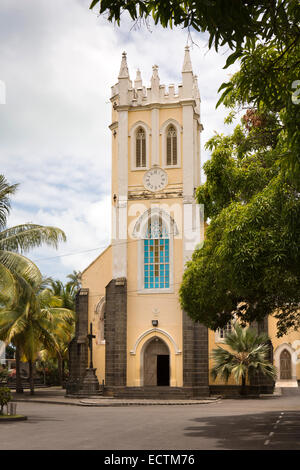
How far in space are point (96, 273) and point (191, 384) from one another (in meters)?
8.84

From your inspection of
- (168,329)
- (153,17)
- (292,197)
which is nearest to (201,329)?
(168,329)

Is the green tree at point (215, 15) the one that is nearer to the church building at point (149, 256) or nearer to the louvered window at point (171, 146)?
the church building at point (149, 256)

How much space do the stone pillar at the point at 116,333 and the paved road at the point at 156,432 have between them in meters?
12.2

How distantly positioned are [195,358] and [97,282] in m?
7.71

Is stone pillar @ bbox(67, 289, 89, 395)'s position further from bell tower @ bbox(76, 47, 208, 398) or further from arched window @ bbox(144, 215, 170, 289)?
arched window @ bbox(144, 215, 170, 289)

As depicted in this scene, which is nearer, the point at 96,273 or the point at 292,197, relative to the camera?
the point at 292,197

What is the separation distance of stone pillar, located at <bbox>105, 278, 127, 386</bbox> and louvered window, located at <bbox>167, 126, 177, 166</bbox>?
7375mm

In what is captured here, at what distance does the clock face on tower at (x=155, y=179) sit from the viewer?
34.5m

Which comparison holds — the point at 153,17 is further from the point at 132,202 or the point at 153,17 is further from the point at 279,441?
the point at 132,202

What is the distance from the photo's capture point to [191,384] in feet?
102

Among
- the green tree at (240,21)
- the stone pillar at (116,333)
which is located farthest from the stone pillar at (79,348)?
the green tree at (240,21)

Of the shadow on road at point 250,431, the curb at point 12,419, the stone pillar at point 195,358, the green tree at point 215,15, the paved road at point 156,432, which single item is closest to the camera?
the green tree at point 215,15

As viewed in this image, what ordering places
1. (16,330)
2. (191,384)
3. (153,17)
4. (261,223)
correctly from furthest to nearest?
1. (16,330)
2. (191,384)
3. (261,223)
4. (153,17)

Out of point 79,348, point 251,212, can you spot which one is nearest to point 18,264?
A: point 251,212
